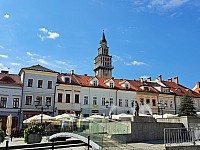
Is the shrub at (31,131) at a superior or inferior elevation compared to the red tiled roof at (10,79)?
inferior

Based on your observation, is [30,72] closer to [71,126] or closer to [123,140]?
[71,126]

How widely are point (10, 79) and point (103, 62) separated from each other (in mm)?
52993

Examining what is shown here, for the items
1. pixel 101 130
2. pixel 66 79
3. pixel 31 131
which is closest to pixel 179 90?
pixel 66 79

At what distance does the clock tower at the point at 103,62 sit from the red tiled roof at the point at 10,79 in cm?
4802

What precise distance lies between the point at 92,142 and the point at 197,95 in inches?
1746

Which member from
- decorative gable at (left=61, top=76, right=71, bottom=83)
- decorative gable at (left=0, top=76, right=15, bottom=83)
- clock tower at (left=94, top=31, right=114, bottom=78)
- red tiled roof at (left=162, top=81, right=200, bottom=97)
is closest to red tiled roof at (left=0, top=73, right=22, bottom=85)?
decorative gable at (left=0, top=76, right=15, bottom=83)

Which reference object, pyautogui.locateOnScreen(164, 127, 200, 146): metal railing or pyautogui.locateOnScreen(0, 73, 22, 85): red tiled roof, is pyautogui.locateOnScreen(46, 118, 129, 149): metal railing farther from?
pyautogui.locateOnScreen(0, 73, 22, 85): red tiled roof

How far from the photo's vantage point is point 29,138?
1886 centimetres

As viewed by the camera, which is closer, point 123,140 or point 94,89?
point 123,140

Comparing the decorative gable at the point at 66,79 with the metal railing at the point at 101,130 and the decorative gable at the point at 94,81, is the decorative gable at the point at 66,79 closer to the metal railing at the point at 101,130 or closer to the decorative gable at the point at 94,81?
the decorative gable at the point at 94,81

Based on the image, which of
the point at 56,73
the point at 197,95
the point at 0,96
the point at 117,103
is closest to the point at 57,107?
the point at 56,73

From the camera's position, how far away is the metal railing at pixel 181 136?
1338cm

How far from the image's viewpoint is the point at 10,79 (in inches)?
1328

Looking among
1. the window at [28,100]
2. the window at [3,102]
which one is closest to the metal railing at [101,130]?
the window at [28,100]
